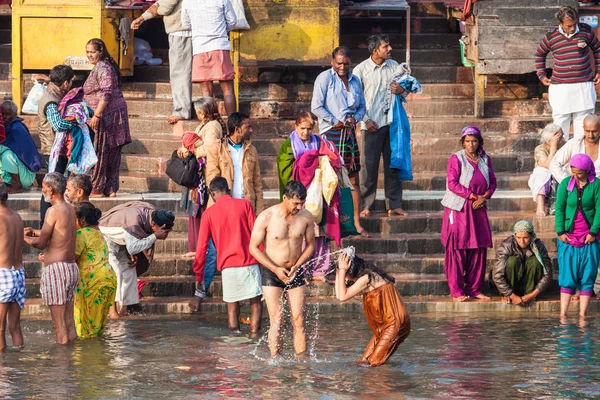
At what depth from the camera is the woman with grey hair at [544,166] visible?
13.7 meters

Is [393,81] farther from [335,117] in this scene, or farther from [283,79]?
[283,79]

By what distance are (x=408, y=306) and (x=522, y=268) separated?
3.88 ft

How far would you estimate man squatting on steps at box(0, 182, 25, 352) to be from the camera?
1037cm

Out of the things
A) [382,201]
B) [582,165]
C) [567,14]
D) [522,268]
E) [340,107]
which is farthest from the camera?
[567,14]

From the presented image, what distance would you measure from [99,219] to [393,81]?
151 inches

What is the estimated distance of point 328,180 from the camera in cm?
1229

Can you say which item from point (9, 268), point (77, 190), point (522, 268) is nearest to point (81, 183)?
point (77, 190)

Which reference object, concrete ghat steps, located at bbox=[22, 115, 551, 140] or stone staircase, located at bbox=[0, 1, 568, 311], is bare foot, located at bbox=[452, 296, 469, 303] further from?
concrete ghat steps, located at bbox=[22, 115, 551, 140]

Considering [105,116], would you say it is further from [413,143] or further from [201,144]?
[413,143]

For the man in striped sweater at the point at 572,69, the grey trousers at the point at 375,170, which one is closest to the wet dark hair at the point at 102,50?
the grey trousers at the point at 375,170

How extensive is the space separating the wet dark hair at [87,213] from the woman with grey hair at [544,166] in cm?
499

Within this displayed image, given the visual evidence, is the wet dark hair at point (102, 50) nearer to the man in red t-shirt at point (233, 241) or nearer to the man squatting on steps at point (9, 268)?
the man in red t-shirt at point (233, 241)

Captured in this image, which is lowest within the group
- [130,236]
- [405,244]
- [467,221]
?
[405,244]

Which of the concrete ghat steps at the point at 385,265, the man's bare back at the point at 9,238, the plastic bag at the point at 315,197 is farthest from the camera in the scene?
the concrete ghat steps at the point at 385,265
